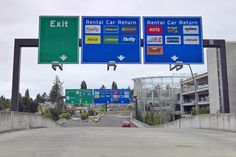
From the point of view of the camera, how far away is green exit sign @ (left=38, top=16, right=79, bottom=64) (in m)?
21.9

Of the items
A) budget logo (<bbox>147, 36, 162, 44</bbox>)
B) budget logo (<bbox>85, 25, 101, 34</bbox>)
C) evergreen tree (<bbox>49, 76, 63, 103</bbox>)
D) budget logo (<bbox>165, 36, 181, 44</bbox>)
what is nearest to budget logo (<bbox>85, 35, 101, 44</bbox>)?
budget logo (<bbox>85, 25, 101, 34</bbox>)

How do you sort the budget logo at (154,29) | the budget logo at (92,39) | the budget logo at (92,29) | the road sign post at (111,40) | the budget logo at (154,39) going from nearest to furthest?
the road sign post at (111,40) → the budget logo at (92,39) → the budget logo at (92,29) → the budget logo at (154,39) → the budget logo at (154,29)

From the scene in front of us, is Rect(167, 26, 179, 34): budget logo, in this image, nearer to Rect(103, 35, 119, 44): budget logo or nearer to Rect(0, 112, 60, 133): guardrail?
Rect(103, 35, 119, 44): budget logo

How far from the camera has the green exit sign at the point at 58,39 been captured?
71.8ft

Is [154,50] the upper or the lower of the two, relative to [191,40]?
lower

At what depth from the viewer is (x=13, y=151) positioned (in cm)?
1039

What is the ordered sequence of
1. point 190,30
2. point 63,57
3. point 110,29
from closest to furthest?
point 63,57 < point 110,29 < point 190,30

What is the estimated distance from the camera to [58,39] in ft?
72.7

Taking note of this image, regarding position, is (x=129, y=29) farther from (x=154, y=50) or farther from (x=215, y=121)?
(x=215, y=121)

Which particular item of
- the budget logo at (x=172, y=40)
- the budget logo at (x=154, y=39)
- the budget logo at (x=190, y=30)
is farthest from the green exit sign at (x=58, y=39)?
the budget logo at (x=190, y=30)

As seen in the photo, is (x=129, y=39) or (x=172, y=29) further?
(x=172, y=29)

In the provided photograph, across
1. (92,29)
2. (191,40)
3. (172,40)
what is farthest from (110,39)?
(191,40)

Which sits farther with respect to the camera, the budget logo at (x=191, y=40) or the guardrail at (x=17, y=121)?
the budget logo at (x=191, y=40)

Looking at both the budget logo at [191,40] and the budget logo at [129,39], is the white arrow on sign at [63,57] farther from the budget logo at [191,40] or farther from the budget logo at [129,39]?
the budget logo at [191,40]
